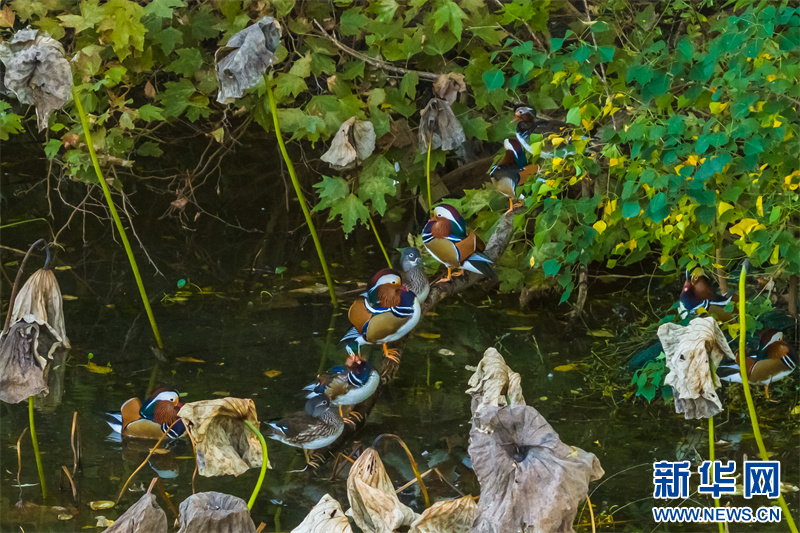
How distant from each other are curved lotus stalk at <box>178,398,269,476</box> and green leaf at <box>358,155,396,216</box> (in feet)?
6.94

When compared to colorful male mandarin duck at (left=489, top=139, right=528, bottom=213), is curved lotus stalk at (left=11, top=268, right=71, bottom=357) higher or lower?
higher

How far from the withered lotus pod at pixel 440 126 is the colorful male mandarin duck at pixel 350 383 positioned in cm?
128

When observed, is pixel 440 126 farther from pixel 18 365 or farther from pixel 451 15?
pixel 18 365

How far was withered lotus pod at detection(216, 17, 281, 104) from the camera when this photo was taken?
3.41 meters

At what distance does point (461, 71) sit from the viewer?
173 inches

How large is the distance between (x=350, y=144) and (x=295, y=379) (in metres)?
1.08

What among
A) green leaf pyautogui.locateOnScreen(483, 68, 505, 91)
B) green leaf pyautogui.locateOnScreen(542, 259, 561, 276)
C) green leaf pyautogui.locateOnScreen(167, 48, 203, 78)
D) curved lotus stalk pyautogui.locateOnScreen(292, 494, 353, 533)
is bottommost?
green leaf pyautogui.locateOnScreen(542, 259, 561, 276)

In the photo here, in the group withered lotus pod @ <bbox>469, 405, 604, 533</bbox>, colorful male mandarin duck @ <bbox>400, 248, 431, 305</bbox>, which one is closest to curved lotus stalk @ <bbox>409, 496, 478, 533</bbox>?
withered lotus pod @ <bbox>469, 405, 604, 533</bbox>

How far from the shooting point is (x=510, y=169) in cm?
402

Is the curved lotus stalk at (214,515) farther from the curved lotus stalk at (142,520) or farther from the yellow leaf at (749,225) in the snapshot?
the yellow leaf at (749,225)

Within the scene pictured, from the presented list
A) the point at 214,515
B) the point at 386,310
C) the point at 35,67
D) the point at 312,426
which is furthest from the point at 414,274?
the point at 214,515

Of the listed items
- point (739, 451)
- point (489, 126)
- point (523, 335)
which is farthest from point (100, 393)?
point (739, 451)

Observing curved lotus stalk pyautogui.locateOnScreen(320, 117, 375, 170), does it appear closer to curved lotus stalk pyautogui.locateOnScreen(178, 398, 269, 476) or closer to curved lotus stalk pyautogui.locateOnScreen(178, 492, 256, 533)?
curved lotus stalk pyautogui.locateOnScreen(178, 398, 269, 476)

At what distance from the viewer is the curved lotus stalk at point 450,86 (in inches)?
160
